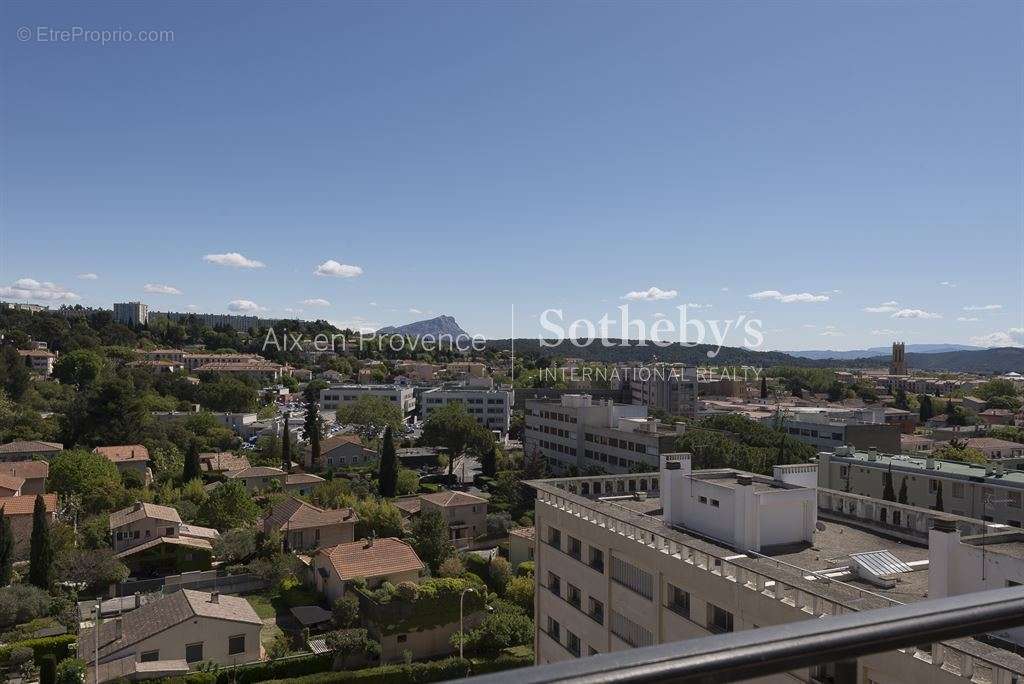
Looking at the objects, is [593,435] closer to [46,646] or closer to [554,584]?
[554,584]

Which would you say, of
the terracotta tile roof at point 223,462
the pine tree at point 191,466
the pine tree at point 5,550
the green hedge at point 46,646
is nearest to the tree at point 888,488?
the green hedge at point 46,646

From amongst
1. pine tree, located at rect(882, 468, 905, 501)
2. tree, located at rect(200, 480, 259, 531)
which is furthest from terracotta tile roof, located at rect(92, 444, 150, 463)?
pine tree, located at rect(882, 468, 905, 501)

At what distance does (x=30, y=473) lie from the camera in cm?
2955

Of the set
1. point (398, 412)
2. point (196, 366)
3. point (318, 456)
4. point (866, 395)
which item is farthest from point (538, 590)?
point (866, 395)

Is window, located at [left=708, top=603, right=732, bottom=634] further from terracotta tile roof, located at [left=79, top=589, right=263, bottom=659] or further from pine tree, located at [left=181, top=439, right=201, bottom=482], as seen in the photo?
pine tree, located at [left=181, top=439, right=201, bottom=482]

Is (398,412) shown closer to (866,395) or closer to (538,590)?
(538,590)

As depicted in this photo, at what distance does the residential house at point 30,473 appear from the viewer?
29.0 m

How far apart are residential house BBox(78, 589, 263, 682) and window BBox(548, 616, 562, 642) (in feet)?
28.0

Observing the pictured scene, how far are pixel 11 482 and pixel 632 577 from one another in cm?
A: 2736

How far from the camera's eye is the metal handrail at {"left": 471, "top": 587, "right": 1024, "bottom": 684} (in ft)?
2.70

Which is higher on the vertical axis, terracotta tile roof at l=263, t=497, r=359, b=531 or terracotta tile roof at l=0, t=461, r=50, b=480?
terracotta tile roof at l=0, t=461, r=50, b=480

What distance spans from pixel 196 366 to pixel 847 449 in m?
70.8

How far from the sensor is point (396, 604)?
19.6m

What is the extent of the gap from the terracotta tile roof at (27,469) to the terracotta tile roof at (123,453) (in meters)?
2.66
